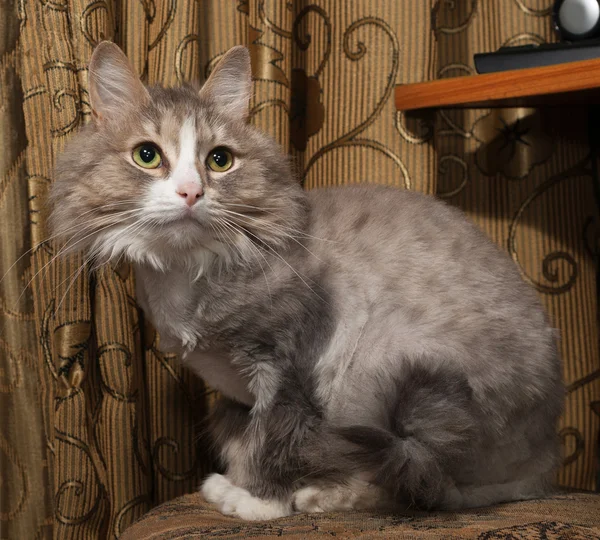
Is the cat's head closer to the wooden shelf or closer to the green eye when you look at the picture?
the green eye

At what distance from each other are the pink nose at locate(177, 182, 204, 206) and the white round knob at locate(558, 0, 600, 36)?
34.2 inches

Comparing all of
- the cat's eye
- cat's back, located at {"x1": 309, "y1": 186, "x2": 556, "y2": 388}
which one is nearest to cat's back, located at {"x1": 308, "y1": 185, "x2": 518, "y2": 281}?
cat's back, located at {"x1": 309, "y1": 186, "x2": 556, "y2": 388}

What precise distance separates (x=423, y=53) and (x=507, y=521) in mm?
931

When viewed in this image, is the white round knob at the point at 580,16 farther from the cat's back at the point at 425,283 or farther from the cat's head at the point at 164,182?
the cat's head at the point at 164,182

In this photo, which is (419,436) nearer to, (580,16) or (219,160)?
(219,160)

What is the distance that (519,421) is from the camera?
1020mm

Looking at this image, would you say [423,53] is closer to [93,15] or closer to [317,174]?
[317,174]

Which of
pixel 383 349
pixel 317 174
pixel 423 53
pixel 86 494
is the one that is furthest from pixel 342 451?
pixel 423 53

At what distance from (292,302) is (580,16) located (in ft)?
2.75

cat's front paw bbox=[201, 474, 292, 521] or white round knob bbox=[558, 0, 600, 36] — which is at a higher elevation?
white round knob bbox=[558, 0, 600, 36]

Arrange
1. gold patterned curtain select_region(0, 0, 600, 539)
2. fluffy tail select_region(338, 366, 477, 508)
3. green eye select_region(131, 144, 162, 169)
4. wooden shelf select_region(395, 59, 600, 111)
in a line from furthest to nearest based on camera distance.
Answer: gold patterned curtain select_region(0, 0, 600, 539)
wooden shelf select_region(395, 59, 600, 111)
green eye select_region(131, 144, 162, 169)
fluffy tail select_region(338, 366, 477, 508)

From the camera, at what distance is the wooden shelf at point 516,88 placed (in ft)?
3.48

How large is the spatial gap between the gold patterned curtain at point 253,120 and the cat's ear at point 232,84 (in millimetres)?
255

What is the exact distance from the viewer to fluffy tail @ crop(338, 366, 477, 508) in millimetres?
841
